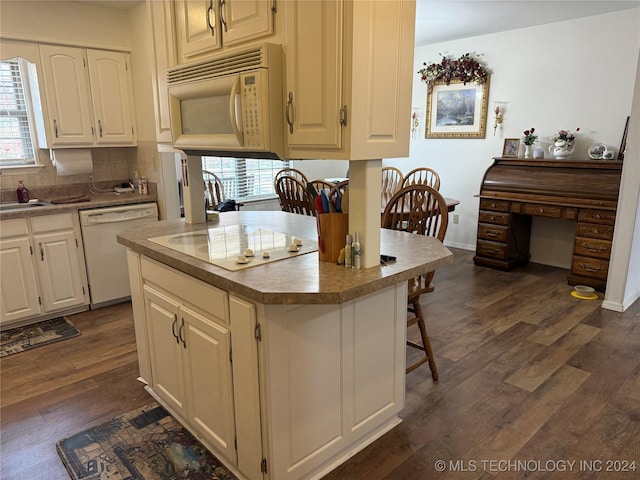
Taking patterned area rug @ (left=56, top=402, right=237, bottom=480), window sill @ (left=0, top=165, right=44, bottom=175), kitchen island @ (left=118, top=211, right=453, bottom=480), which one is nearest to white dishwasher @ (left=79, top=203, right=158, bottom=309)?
window sill @ (left=0, top=165, right=44, bottom=175)

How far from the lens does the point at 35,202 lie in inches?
134

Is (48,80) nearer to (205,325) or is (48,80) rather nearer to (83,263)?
(83,263)

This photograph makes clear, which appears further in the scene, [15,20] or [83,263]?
[83,263]

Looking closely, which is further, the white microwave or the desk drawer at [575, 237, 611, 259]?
the desk drawer at [575, 237, 611, 259]

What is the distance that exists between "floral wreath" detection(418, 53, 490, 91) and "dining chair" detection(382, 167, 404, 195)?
1489 mm

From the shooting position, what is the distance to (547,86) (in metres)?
4.54

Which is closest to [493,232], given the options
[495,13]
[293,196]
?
[495,13]

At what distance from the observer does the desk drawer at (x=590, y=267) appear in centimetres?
386

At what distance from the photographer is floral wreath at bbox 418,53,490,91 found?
16.3 feet

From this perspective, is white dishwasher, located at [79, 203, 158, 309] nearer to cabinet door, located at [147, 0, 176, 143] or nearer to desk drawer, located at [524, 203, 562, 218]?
cabinet door, located at [147, 0, 176, 143]

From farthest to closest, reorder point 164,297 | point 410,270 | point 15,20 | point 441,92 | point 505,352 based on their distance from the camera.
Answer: point 441,92
point 15,20
point 505,352
point 164,297
point 410,270

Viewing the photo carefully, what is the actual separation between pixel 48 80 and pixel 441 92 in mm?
4175

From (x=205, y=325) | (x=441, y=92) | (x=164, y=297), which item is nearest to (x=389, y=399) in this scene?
(x=205, y=325)

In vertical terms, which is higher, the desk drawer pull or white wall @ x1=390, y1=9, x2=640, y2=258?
white wall @ x1=390, y1=9, x2=640, y2=258
